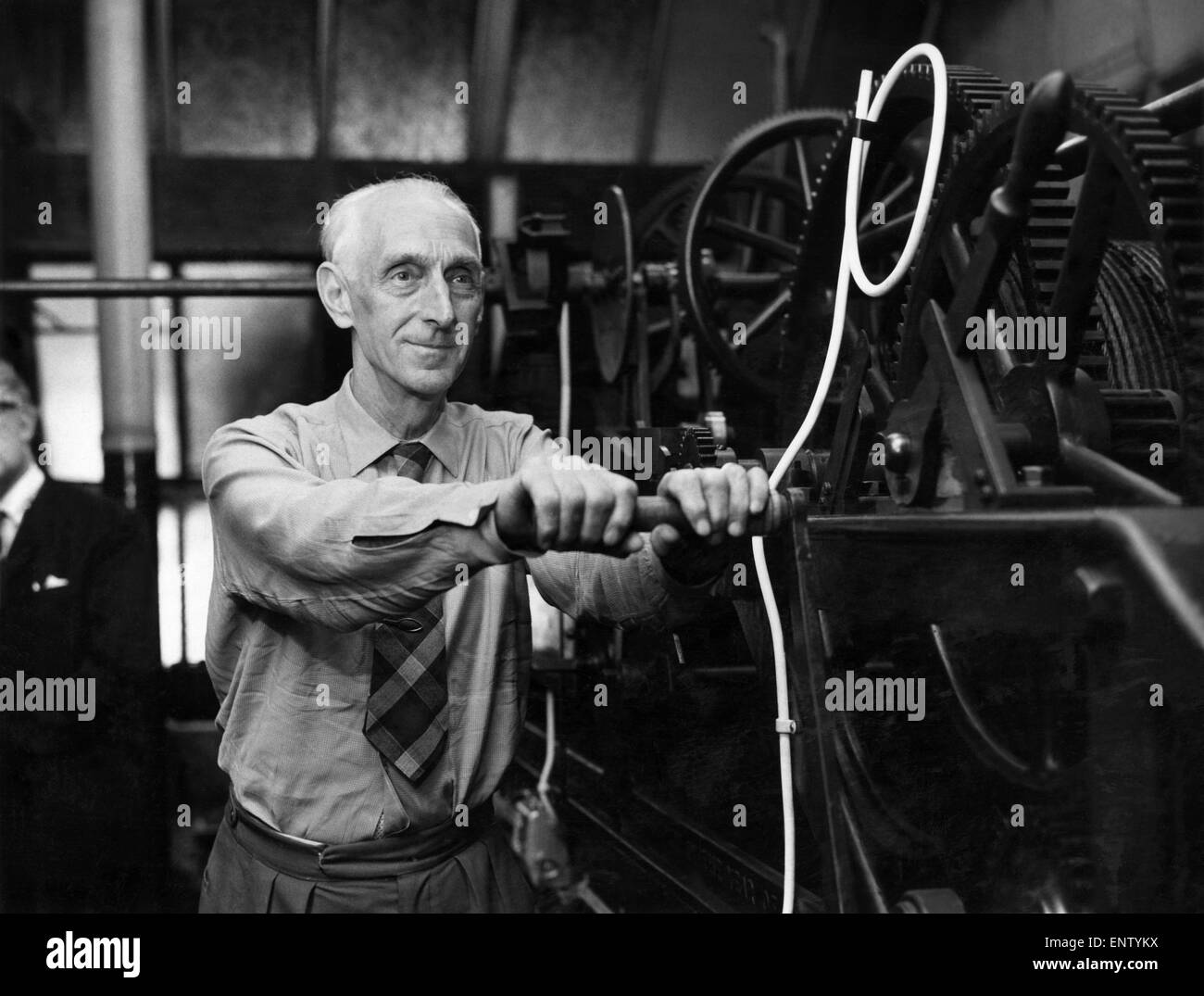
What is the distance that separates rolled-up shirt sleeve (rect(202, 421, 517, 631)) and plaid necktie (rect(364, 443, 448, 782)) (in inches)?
4.2

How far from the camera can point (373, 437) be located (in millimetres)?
1413

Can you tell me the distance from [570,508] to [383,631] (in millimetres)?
452

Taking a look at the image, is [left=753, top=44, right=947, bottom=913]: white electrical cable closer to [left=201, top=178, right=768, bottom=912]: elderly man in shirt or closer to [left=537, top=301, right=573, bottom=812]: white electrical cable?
[left=201, top=178, right=768, bottom=912]: elderly man in shirt

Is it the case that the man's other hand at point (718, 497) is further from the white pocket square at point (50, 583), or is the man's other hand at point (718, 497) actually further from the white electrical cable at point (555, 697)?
the white pocket square at point (50, 583)

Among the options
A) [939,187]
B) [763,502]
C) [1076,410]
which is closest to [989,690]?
[1076,410]

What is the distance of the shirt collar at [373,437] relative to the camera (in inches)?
55.3

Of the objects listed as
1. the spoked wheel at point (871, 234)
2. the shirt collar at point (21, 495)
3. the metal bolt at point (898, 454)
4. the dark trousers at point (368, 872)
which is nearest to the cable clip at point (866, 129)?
the spoked wheel at point (871, 234)

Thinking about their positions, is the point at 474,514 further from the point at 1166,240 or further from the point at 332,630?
the point at 1166,240

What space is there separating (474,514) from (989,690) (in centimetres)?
68

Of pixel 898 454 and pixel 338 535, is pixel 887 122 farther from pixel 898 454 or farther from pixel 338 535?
pixel 338 535

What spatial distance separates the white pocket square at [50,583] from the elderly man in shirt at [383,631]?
16.5 inches

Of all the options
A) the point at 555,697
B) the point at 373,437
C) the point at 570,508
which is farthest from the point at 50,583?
the point at 570,508

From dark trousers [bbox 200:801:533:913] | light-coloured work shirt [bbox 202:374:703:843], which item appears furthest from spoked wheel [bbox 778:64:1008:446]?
dark trousers [bbox 200:801:533:913]

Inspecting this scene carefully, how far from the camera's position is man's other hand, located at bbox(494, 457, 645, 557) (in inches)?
39.8
